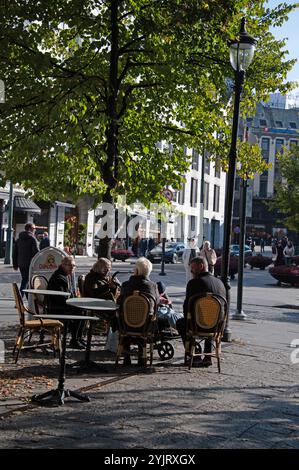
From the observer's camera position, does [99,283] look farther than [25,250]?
No

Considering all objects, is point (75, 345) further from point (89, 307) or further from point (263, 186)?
→ point (263, 186)

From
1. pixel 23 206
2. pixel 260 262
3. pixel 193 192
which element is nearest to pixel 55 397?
pixel 23 206

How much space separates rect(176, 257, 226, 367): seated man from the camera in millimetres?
9219


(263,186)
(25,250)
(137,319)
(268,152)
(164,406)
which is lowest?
(164,406)

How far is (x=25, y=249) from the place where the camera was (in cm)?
1514

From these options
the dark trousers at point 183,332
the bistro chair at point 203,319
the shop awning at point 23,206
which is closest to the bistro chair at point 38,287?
the dark trousers at point 183,332

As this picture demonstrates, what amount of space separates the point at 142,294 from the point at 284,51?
7.84 metres

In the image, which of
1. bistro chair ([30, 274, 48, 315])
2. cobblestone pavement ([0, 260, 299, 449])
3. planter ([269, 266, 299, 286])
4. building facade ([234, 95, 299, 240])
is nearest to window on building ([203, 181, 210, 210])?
building facade ([234, 95, 299, 240])

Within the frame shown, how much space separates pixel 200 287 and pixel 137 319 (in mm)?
938

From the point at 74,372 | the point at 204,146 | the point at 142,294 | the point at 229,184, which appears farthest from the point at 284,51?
the point at 74,372

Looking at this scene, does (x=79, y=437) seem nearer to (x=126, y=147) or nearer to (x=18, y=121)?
(x=18, y=121)

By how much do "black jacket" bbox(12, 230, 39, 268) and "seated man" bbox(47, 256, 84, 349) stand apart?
15.6 feet

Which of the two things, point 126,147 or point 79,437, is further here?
point 126,147
